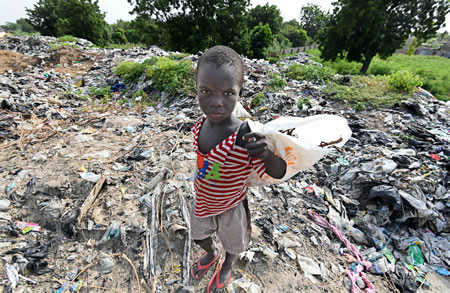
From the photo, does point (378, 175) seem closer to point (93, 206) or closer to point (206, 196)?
point (206, 196)

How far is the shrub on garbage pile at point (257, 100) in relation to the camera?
16.3 ft

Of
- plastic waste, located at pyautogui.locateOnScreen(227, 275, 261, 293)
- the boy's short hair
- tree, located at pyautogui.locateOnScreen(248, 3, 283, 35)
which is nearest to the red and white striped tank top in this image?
the boy's short hair

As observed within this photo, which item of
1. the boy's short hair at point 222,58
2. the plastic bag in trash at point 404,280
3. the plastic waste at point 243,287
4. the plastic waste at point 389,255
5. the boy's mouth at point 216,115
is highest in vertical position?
the boy's short hair at point 222,58

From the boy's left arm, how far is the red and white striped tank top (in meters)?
0.08

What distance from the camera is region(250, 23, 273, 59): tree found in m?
19.5

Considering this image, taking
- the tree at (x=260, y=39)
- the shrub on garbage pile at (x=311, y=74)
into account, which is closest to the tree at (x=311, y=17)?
the tree at (x=260, y=39)

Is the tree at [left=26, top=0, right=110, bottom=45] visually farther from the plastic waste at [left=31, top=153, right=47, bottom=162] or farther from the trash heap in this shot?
the plastic waste at [left=31, top=153, right=47, bottom=162]

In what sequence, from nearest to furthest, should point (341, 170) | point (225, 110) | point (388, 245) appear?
1. point (225, 110)
2. point (388, 245)
3. point (341, 170)

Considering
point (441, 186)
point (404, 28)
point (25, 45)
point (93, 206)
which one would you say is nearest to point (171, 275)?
point (93, 206)

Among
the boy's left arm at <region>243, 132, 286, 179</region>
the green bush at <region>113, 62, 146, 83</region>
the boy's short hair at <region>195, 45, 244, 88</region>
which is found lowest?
the green bush at <region>113, 62, 146, 83</region>

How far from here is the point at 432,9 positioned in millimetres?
10781

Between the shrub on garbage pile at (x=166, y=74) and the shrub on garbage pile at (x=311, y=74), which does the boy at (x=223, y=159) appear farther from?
the shrub on garbage pile at (x=311, y=74)

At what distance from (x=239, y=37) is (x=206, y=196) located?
17309 mm

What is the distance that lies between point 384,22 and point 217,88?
47.1 ft
